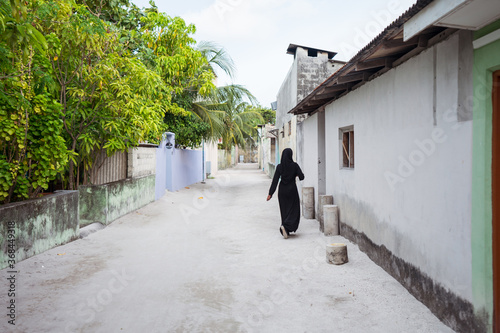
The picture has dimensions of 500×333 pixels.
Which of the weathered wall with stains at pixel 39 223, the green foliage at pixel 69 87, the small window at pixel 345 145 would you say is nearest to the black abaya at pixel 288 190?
the small window at pixel 345 145

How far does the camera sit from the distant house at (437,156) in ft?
8.84

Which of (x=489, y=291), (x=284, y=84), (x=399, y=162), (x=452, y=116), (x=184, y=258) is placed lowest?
(x=184, y=258)

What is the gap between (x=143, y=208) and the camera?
996cm

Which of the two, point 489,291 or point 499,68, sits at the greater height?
point 499,68

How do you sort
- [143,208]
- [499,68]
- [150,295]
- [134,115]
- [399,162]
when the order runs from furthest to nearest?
[143,208], [134,115], [399,162], [150,295], [499,68]

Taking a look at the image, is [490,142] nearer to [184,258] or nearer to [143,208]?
[184,258]

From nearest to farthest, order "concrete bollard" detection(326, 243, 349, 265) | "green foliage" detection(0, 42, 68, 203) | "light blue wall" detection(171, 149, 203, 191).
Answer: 1. "green foliage" detection(0, 42, 68, 203)
2. "concrete bollard" detection(326, 243, 349, 265)
3. "light blue wall" detection(171, 149, 203, 191)

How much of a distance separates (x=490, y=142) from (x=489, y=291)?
43.6 inches

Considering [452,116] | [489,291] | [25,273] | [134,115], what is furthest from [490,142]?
[134,115]

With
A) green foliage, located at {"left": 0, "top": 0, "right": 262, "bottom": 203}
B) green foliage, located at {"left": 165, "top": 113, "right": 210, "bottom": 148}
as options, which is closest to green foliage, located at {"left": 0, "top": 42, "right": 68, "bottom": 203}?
green foliage, located at {"left": 0, "top": 0, "right": 262, "bottom": 203}

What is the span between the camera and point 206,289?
421 cm

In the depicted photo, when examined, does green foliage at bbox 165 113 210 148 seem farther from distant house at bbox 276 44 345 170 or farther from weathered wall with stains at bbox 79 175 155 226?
weathered wall with stains at bbox 79 175 155 226

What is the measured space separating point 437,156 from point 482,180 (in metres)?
0.68

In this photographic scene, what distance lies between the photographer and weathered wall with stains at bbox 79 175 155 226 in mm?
7477
